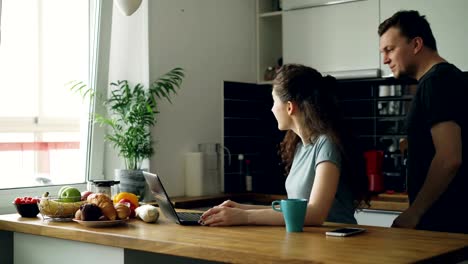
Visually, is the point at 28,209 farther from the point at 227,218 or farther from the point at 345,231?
the point at 345,231

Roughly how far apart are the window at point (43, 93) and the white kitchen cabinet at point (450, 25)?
199 cm

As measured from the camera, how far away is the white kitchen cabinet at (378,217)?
399 cm

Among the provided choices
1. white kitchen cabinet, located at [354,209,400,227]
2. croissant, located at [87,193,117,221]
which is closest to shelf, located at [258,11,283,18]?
white kitchen cabinet, located at [354,209,400,227]

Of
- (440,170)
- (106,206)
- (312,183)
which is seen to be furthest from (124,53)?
(440,170)

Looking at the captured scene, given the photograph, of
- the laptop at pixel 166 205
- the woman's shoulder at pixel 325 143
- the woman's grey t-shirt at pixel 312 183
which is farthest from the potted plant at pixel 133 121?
the woman's shoulder at pixel 325 143

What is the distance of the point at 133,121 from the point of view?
3949mm

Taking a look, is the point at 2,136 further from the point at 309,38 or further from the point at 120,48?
the point at 309,38

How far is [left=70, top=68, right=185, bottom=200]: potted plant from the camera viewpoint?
390cm

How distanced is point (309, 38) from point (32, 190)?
2.00 meters

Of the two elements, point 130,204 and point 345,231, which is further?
point 130,204

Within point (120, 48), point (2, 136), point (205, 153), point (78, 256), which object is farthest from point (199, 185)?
point (78, 256)

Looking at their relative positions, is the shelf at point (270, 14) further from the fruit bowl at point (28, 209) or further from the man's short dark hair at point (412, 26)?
the fruit bowl at point (28, 209)

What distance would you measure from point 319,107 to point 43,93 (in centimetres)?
186

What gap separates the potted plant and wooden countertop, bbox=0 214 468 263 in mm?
1240
